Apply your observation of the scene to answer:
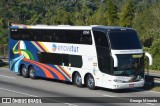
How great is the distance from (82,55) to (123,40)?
123 inches

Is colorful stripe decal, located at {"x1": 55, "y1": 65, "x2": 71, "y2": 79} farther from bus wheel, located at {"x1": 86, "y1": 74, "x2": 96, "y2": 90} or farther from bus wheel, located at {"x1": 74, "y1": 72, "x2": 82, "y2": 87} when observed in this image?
bus wheel, located at {"x1": 86, "y1": 74, "x2": 96, "y2": 90}

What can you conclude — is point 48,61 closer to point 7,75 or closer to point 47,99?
point 7,75

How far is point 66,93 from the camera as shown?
80.4 ft

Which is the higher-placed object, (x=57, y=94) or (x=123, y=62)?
(x=123, y=62)

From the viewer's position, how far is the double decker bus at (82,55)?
24359mm

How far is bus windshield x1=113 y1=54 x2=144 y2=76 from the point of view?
79.2ft

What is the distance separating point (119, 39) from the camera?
24688 mm

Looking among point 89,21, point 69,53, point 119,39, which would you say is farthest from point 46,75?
point 89,21

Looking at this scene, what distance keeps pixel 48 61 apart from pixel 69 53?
2.66 m

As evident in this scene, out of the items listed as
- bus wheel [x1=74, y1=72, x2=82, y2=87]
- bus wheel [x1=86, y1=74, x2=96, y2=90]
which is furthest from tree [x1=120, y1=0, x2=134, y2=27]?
bus wheel [x1=86, y1=74, x2=96, y2=90]

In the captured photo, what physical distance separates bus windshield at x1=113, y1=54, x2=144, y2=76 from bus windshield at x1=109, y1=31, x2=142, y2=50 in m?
0.55

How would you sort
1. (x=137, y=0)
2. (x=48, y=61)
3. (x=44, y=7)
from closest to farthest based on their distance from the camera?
(x=48, y=61) → (x=44, y=7) → (x=137, y=0)

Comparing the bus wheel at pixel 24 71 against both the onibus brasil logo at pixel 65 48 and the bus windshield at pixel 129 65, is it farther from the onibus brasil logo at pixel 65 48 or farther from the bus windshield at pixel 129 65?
the bus windshield at pixel 129 65

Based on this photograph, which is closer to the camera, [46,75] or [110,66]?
[110,66]
